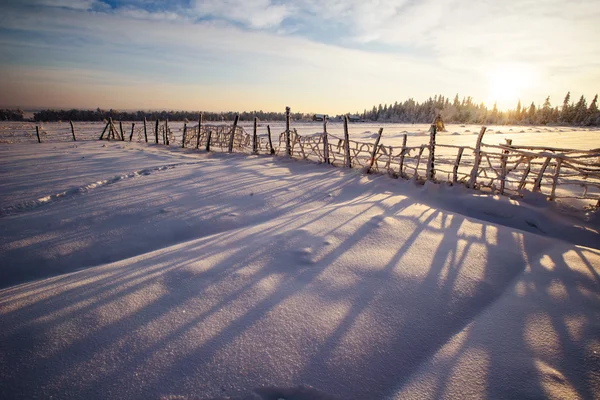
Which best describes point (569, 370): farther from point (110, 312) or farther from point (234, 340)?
point (110, 312)

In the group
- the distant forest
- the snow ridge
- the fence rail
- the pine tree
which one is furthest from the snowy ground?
the pine tree

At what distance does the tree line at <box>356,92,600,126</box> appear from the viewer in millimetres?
60047

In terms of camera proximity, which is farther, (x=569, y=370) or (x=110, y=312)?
(x=110, y=312)

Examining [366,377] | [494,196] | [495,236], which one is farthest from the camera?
[494,196]

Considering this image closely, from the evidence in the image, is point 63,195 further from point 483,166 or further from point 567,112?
point 567,112

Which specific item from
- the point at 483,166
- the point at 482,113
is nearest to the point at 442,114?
the point at 482,113

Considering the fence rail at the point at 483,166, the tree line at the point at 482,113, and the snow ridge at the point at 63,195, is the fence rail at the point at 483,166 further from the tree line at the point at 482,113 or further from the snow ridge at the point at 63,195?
the tree line at the point at 482,113

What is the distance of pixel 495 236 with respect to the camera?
473 centimetres

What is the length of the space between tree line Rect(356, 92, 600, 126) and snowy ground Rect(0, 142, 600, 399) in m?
65.9

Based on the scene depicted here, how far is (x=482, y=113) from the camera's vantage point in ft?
259

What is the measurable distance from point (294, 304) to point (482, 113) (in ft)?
323

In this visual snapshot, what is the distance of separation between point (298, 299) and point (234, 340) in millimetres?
820

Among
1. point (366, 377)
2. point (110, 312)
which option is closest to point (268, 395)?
point (366, 377)

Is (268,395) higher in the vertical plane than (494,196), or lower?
lower
